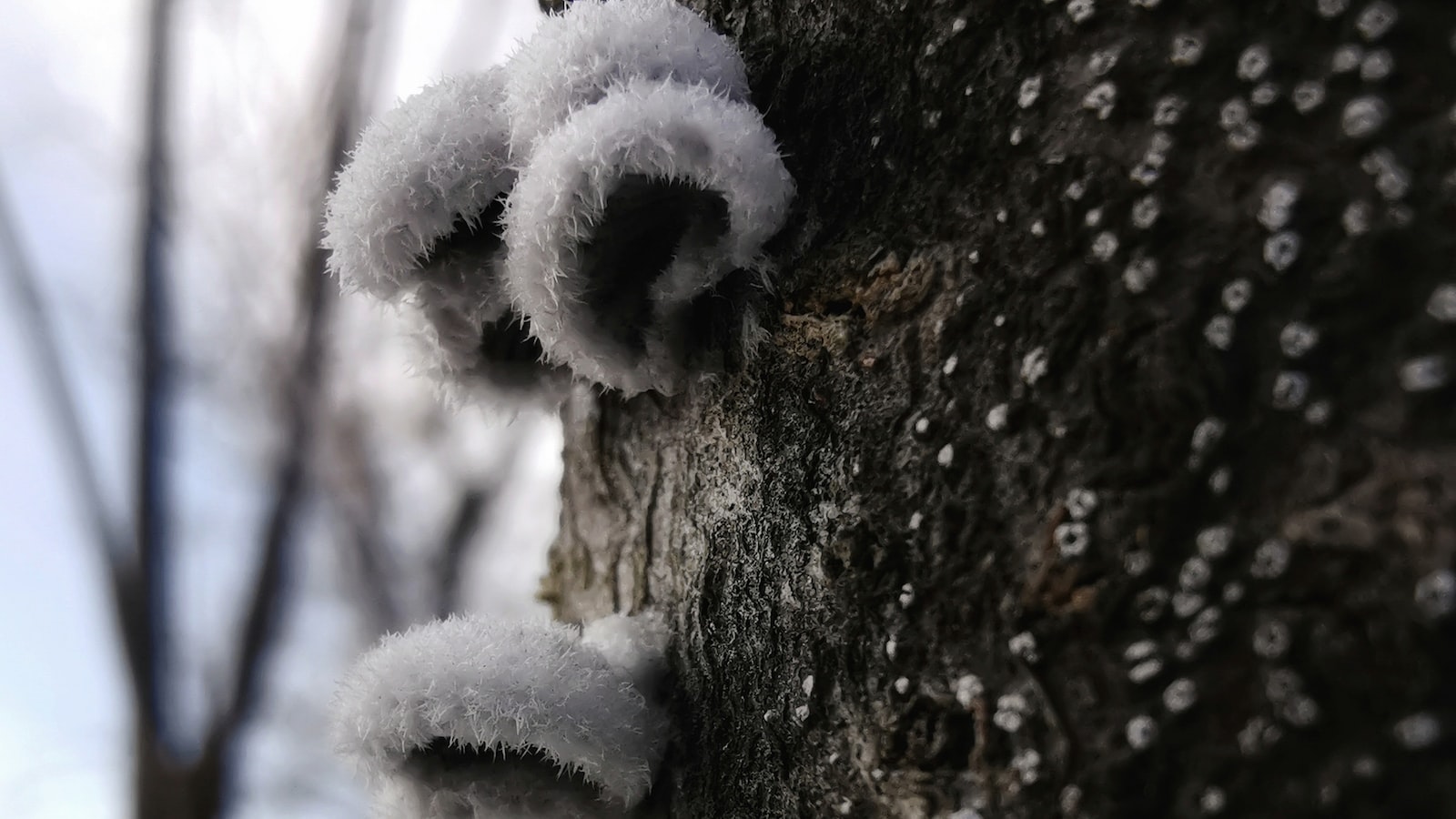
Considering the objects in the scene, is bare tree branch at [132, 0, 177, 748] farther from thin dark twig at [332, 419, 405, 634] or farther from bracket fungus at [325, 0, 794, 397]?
bracket fungus at [325, 0, 794, 397]

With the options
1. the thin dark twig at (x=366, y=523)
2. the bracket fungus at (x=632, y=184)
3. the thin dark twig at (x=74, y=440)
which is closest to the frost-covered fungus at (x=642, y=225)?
the bracket fungus at (x=632, y=184)

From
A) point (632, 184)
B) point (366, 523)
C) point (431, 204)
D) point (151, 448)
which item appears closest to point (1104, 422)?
point (632, 184)

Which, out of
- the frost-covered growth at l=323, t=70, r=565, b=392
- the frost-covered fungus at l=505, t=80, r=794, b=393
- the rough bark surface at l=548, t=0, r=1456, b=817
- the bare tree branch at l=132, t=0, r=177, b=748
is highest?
the bare tree branch at l=132, t=0, r=177, b=748

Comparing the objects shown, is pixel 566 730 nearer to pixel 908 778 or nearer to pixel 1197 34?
pixel 908 778

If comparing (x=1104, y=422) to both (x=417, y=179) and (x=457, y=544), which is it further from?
(x=457, y=544)

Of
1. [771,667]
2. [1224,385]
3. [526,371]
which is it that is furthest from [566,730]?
[1224,385]

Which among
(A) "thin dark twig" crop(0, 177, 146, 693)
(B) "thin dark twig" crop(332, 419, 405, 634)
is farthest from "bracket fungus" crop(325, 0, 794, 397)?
(B) "thin dark twig" crop(332, 419, 405, 634)
